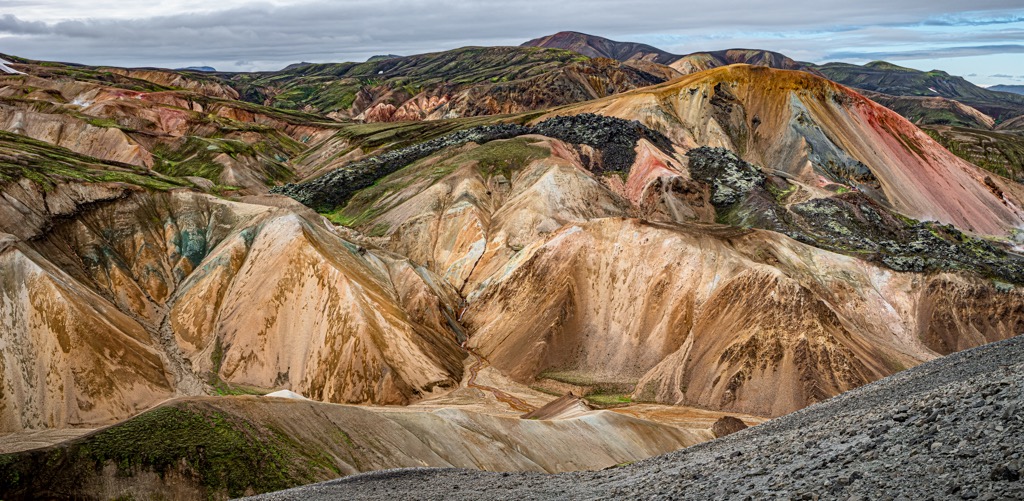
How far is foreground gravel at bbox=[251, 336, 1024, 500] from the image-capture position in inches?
472

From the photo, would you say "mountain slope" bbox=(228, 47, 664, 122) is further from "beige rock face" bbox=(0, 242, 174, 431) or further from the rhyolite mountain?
"beige rock face" bbox=(0, 242, 174, 431)

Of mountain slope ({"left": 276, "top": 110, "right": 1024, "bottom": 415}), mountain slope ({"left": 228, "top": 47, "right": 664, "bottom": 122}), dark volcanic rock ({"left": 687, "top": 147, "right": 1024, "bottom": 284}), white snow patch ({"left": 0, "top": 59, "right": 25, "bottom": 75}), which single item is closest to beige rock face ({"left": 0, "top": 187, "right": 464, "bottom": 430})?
mountain slope ({"left": 276, "top": 110, "right": 1024, "bottom": 415})

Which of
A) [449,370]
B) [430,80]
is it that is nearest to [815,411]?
[449,370]

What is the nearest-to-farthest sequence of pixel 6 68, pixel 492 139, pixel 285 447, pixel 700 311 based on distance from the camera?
pixel 285 447 → pixel 700 311 → pixel 492 139 → pixel 6 68

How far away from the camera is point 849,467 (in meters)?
13.7

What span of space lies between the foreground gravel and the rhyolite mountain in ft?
32.3

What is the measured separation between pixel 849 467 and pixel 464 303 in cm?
4766

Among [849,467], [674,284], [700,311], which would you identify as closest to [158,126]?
[674,284]

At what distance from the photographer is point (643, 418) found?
42.2 m

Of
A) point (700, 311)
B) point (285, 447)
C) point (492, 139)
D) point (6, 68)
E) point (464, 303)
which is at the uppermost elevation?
point (6, 68)

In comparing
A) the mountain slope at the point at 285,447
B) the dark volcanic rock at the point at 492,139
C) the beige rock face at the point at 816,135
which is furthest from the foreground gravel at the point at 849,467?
the beige rock face at the point at 816,135

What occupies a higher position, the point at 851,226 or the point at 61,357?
the point at 851,226

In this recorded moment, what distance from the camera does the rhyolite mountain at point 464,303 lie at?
33.0 meters

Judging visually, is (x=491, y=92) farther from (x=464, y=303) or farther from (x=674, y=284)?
(x=674, y=284)
